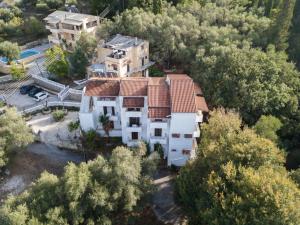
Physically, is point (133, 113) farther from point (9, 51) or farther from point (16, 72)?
point (9, 51)

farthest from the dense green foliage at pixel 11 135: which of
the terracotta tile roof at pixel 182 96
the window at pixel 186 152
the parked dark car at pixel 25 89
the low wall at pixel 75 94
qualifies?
the window at pixel 186 152

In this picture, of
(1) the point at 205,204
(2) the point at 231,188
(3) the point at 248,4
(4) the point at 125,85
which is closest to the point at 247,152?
(2) the point at 231,188

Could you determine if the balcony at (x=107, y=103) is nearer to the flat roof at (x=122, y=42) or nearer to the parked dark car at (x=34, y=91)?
the flat roof at (x=122, y=42)

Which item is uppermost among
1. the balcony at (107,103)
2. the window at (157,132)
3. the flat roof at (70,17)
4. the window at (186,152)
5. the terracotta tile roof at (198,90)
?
the flat roof at (70,17)

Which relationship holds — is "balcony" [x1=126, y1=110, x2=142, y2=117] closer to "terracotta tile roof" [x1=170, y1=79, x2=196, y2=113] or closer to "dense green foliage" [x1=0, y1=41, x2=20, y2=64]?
"terracotta tile roof" [x1=170, y1=79, x2=196, y2=113]

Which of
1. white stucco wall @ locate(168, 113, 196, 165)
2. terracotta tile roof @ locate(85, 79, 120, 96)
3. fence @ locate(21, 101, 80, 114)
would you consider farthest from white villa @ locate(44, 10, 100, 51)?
white stucco wall @ locate(168, 113, 196, 165)

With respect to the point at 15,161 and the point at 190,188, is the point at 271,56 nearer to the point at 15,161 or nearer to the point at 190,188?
the point at 190,188
